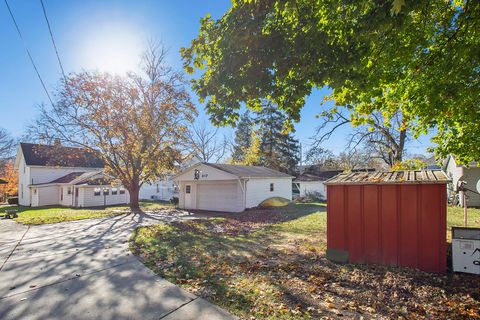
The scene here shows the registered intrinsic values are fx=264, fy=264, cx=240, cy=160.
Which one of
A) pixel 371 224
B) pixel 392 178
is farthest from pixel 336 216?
pixel 392 178

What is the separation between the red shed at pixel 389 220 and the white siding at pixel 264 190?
41.5ft

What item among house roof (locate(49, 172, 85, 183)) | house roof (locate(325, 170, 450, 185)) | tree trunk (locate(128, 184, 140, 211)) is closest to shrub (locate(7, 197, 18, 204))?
house roof (locate(49, 172, 85, 183))

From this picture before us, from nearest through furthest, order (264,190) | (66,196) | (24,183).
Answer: (264,190) < (66,196) < (24,183)

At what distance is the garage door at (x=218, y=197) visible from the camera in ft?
62.5

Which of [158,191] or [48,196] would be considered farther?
[158,191]

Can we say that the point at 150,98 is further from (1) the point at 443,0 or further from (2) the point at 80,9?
(1) the point at 443,0

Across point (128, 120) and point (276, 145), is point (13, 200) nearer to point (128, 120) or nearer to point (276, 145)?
point (128, 120)

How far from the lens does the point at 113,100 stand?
1806cm

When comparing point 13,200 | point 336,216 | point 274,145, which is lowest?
point 13,200

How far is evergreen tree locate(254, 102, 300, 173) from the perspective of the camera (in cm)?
3838

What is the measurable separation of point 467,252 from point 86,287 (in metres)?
7.50

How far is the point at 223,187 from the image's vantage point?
1975 cm

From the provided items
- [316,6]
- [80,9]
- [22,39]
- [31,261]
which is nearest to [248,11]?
[316,6]

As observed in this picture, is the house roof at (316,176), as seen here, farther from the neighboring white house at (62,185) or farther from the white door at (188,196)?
the neighboring white house at (62,185)
